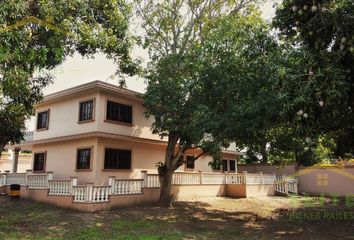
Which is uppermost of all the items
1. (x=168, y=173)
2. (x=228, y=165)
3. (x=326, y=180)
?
(x=228, y=165)

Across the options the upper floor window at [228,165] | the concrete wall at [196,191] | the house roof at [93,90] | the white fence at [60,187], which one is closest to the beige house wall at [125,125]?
the house roof at [93,90]

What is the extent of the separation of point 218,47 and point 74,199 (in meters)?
10.2

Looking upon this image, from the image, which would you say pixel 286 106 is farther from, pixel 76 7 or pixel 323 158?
pixel 323 158

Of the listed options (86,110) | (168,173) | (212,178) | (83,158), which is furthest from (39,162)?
(212,178)

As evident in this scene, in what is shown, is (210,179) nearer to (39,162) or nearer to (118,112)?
(118,112)

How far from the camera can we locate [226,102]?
15195 millimetres

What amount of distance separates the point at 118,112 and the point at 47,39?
8.12 meters

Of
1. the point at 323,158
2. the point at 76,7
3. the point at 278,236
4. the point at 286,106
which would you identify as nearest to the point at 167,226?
the point at 278,236

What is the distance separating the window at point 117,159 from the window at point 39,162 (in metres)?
5.72

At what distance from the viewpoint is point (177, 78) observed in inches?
688

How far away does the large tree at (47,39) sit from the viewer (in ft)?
33.7

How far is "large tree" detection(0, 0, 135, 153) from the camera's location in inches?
404

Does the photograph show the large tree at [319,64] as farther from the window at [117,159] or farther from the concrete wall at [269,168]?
the concrete wall at [269,168]

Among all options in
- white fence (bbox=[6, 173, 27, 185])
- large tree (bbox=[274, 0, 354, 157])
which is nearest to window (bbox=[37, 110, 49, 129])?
white fence (bbox=[6, 173, 27, 185])
